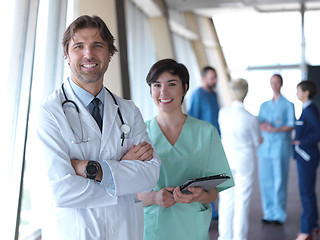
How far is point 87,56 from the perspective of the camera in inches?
58.5

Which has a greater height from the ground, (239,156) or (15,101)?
(15,101)

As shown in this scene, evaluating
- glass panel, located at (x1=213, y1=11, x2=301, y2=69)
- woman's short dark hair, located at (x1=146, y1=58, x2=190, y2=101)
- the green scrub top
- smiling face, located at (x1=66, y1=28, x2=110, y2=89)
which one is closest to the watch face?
smiling face, located at (x1=66, y1=28, x2=110, y2=89)

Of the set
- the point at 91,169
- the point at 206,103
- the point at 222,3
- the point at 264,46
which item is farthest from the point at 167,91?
the point at 264,46

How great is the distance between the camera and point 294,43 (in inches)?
522

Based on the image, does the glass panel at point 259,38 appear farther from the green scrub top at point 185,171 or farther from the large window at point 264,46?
the green scrub top at point 185,171

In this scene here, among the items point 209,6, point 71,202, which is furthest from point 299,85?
point 209,6

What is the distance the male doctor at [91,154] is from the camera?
1389 millimetres

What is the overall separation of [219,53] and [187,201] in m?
12.4

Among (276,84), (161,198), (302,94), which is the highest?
(276,84)

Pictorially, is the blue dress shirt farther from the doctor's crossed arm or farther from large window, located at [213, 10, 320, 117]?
large window, located at [213, 10, 320, 117]

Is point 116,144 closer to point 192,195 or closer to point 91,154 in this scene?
point 91,154

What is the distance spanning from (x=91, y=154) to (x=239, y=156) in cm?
253

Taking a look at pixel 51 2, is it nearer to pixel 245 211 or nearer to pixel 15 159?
pixel 15 159

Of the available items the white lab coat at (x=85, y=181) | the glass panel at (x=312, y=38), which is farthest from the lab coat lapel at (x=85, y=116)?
the glass panel at (x=312, y=38)
